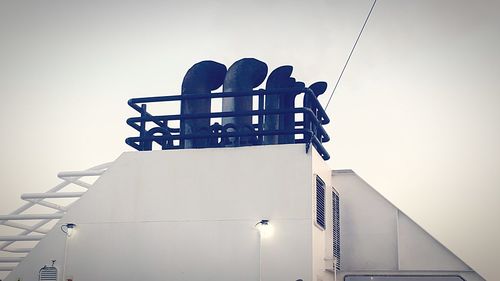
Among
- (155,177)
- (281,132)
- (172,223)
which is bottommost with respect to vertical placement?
(172,223)

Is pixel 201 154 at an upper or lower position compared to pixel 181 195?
upper

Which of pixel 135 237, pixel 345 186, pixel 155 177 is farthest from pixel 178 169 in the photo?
pixel 345 186

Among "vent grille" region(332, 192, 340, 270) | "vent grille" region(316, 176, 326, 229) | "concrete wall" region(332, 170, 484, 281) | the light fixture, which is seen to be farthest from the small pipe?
"concrete wall" region(332, 170, 484, 281)

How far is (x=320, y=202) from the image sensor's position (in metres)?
11.5

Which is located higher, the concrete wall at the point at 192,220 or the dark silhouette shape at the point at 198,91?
the dark silhouette shape at the point at 198,91

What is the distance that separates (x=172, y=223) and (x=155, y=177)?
95 cm

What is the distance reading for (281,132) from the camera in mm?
11258

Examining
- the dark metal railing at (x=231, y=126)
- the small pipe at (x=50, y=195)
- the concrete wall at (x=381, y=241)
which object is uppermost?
the dark metal railing at (x=231, y=126)

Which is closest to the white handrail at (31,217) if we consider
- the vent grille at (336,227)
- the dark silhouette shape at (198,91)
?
the dark silhouette shape at (198,91)

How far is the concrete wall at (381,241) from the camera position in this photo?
1316cm

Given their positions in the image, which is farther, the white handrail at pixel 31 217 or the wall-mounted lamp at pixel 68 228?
the white handrail at pixel 31 217

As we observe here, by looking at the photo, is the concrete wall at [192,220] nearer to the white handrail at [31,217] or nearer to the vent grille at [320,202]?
the white handrail at [31,217]

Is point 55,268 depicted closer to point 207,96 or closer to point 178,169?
point 178,169

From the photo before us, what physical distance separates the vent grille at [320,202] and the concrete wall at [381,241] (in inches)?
83.6
